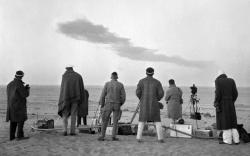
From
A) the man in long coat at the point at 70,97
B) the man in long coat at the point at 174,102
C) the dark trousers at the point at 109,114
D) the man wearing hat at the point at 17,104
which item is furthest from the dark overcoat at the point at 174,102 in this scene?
the man wearing hat at the point at 17,104

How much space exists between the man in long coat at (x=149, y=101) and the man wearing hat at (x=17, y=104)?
10.2 ft

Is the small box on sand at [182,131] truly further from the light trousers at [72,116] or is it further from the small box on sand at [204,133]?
the light trousers at [72,116]

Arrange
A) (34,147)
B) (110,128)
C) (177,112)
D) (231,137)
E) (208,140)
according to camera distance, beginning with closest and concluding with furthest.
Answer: (34,147), (231,137), (208,140), (110,128), (177,112)

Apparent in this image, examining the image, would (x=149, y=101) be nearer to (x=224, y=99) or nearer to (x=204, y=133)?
(x=224, y=99)

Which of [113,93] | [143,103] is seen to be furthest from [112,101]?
[143,103]

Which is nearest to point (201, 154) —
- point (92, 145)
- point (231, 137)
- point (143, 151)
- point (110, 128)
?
point (143, 151)

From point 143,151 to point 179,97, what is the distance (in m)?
4.60

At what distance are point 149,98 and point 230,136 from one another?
2.29 meters

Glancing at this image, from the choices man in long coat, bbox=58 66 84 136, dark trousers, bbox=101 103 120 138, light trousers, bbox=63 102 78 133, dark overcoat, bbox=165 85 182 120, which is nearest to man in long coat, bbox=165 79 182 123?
dark overcoat, bbox=165 85 182 120

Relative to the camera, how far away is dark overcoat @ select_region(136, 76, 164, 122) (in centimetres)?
854

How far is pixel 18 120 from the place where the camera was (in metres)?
8.70

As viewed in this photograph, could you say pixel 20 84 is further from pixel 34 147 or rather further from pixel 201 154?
pixel 201 154

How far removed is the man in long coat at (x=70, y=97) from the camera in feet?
30.4

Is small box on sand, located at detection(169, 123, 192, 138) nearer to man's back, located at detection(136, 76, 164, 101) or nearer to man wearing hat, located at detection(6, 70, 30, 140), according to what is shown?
man's back, located at detection(136, 76, 164, 101)
